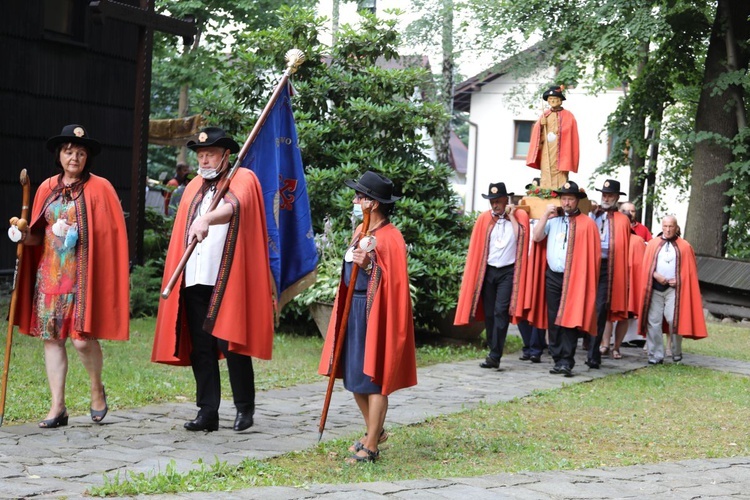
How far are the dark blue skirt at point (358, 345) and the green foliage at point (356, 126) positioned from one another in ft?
19.5

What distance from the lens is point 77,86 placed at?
586 inches

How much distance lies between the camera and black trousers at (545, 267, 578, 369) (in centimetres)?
1191

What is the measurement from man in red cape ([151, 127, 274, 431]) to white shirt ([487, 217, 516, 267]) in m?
4.81

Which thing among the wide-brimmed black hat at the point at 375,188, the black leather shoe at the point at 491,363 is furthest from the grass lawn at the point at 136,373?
the wide-brimmed black hat at the point at 375,188

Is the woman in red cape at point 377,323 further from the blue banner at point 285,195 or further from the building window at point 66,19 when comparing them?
the building window at point 66,19

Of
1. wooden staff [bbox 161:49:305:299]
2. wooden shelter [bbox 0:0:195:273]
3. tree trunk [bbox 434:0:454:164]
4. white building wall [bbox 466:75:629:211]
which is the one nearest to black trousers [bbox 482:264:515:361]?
wooden staff [bbox 161:49:305:299]

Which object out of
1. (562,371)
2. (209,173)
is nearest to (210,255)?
(209,173)

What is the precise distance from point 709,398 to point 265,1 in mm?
19284

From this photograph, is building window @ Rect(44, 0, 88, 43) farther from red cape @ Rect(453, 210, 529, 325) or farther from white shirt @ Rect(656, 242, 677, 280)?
white shirt @ Rect(656, 242, 677, 280)

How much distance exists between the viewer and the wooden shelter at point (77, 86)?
1387 cm

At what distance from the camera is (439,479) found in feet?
20.3

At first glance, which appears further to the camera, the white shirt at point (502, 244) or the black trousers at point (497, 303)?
the white shirt at point (502, 244)

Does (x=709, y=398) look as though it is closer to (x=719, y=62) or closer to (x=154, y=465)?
(x=154, y=465)

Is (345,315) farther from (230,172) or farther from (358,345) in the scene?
(230,172)
